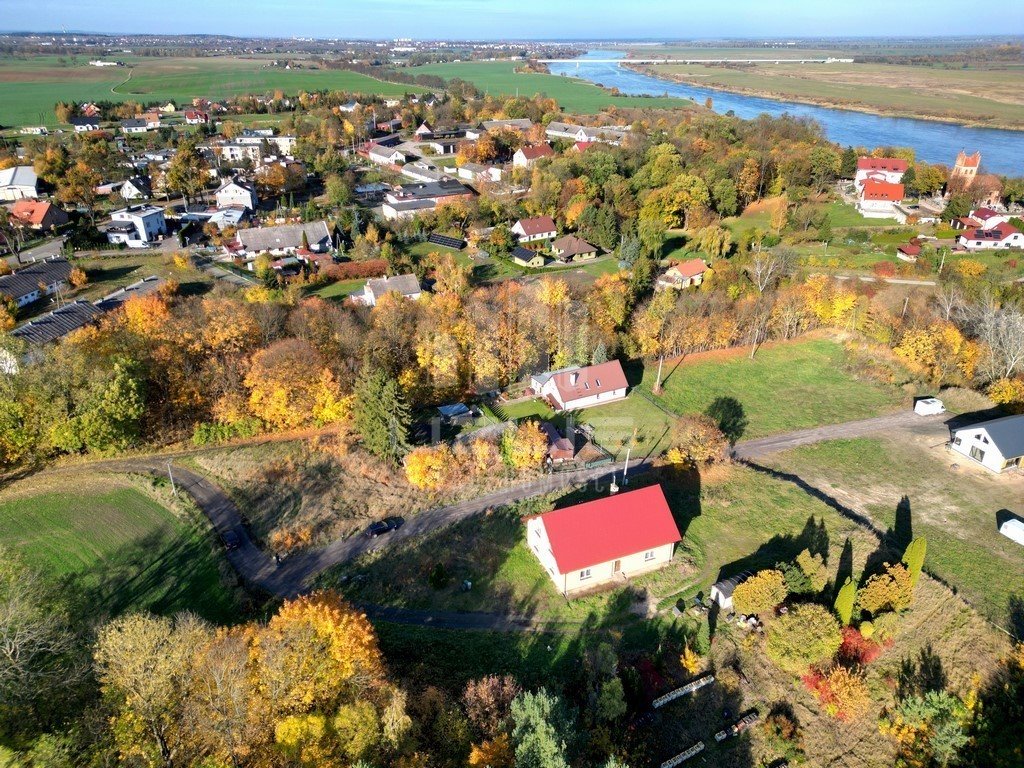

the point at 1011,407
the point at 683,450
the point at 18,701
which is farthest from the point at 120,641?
the point at 1011,407

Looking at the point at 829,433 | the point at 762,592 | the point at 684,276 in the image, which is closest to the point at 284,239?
the point at 684,276

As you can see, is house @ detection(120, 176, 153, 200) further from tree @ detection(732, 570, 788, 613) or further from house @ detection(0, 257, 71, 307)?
tree @ detection(732, 570, 788, 613)

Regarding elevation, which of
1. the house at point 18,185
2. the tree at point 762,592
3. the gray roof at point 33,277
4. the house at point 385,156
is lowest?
the tree at point 762,592

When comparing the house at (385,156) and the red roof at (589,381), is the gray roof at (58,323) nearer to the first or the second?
the red roof at (589,381)

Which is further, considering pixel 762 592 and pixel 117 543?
pixel 117 543

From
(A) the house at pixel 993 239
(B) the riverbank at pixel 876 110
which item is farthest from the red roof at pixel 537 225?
(B) the riverbank at pixel 876 110

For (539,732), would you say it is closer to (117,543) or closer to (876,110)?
(117,543)
